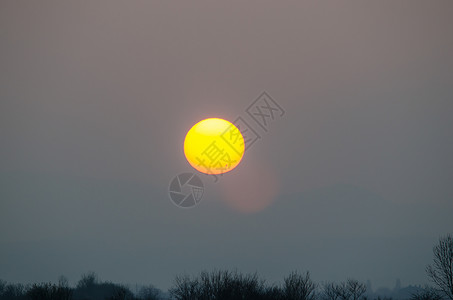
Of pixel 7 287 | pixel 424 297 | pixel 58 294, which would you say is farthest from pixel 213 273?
pixel 7 287

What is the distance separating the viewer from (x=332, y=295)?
64188 mm

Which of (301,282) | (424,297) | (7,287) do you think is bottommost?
(424,297)

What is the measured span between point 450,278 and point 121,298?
2956 cm

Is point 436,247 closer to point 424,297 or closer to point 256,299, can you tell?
point 424,297

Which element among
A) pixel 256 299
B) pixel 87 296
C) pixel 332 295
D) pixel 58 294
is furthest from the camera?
pixel 87 296

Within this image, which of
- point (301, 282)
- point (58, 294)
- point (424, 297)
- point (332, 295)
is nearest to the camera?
point (58, 294)

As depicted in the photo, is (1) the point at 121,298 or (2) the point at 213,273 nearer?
(1) the point at 121,298

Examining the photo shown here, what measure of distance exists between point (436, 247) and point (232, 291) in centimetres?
1939

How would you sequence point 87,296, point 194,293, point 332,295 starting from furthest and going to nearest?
point 87,296 < point 332,295 < point 194,293

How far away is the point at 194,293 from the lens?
45812mm

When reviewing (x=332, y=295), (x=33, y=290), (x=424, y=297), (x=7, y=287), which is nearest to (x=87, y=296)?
(x=7, y=287)

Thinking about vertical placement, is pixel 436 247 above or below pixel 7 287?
below

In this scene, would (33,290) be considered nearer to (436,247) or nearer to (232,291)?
(232,291)

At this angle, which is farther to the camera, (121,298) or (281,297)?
(281,297)
